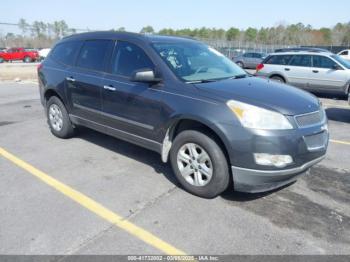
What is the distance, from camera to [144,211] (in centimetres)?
359

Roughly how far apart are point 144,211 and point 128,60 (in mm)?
2105

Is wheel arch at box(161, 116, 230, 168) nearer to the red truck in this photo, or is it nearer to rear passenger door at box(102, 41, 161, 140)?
rear passenger door at box(102, 41, 161, 140)

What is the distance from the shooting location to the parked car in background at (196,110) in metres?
3.41

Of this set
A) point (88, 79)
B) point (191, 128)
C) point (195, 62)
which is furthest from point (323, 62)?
point (191, 128)

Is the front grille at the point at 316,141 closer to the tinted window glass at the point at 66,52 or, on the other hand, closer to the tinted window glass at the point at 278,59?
the tinted window glass at the point at 66,52

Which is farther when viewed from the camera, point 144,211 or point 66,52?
point 66,52

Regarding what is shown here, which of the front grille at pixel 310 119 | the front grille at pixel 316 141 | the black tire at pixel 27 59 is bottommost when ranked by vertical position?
the front grille at pixel 316 141

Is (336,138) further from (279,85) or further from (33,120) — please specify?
(33,120)

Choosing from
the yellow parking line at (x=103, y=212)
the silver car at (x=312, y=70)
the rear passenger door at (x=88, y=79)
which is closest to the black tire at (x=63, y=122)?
the rear passenger door at (x=88, y=79)

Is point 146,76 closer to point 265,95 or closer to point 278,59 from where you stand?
point 265,95

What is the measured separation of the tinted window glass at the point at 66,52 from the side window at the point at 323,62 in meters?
9.12

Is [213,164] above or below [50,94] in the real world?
below

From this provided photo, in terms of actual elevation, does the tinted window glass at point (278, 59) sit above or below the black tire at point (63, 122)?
above

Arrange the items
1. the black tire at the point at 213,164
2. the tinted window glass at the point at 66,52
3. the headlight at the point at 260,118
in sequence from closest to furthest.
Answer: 1. the headlight at the point at 260,118
2. the black tire at the point at 213,164
3. the tinted window glass at the point at 66,52
